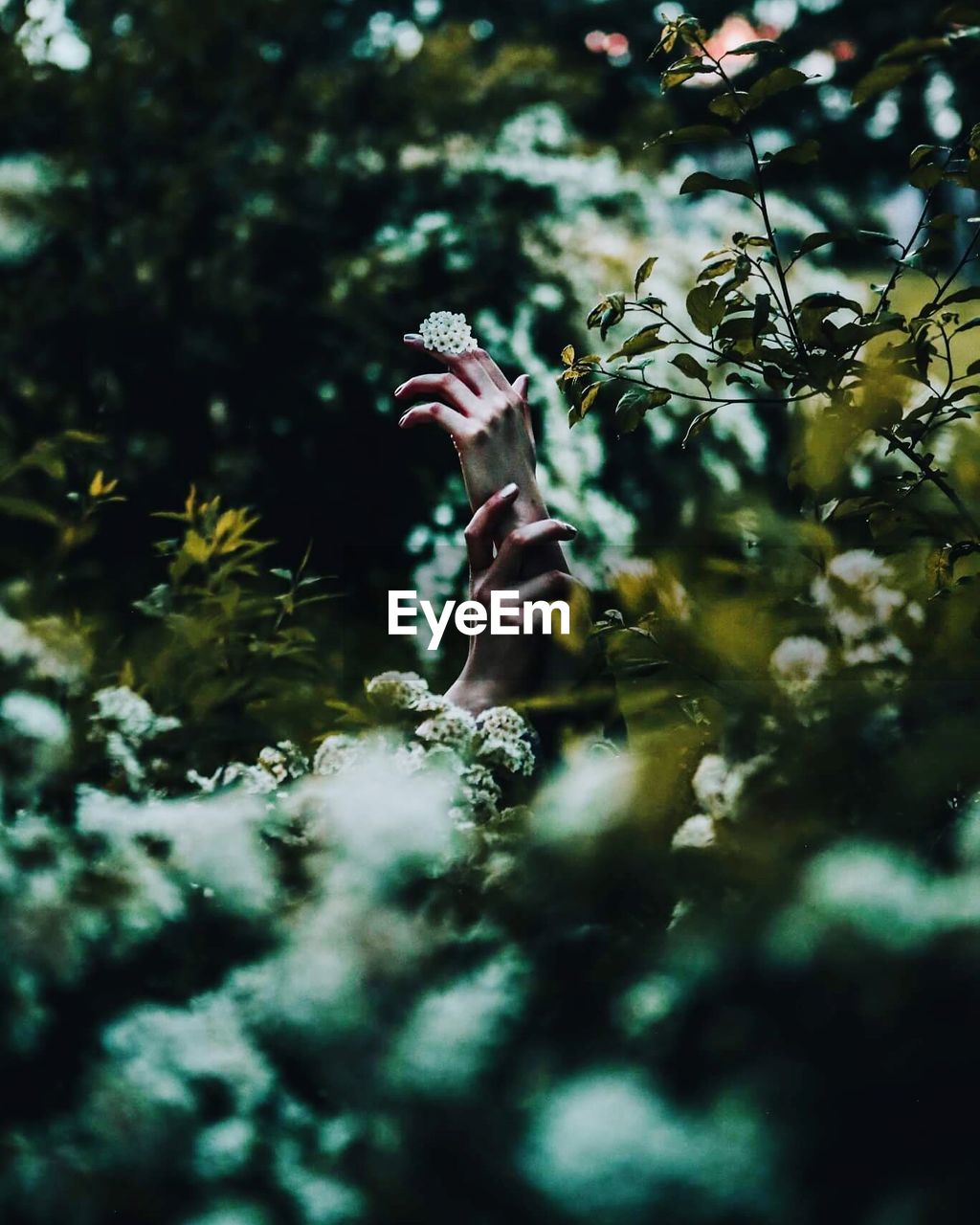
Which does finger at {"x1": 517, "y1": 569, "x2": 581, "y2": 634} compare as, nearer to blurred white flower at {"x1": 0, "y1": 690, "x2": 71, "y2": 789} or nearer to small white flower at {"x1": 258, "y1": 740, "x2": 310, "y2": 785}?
small white flower at {"x1": 258, "y1": 740, "x2": 310, "y2": 785}

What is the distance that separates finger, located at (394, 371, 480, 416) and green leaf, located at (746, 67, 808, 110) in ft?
1.96

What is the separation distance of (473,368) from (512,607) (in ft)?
1.30

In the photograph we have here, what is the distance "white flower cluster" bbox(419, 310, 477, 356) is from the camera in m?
1.92

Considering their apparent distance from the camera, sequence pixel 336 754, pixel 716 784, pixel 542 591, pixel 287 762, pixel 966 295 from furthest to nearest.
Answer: pixel 542 591 < pixel 287 762 < pixel 336 754 < pixel 966 295 < pixel 716 784

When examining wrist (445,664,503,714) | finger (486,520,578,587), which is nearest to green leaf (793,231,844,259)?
finger (486,520,578,587)

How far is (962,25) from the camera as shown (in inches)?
46.4

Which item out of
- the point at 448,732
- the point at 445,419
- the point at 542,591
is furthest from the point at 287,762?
the point at 445,419

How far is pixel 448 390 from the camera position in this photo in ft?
6.22

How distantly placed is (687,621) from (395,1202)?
1.89 feet

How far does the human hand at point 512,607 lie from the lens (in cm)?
173

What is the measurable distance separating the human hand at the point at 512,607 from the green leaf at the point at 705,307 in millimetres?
342

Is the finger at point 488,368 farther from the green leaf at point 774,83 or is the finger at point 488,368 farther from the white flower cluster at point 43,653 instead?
the white flower cluster at point 43,653

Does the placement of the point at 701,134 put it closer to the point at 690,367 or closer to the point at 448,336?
the point at 690,367

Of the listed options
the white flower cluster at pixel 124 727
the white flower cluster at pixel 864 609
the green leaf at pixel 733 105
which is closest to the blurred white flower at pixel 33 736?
the white flower cluster at pixel 124 727
